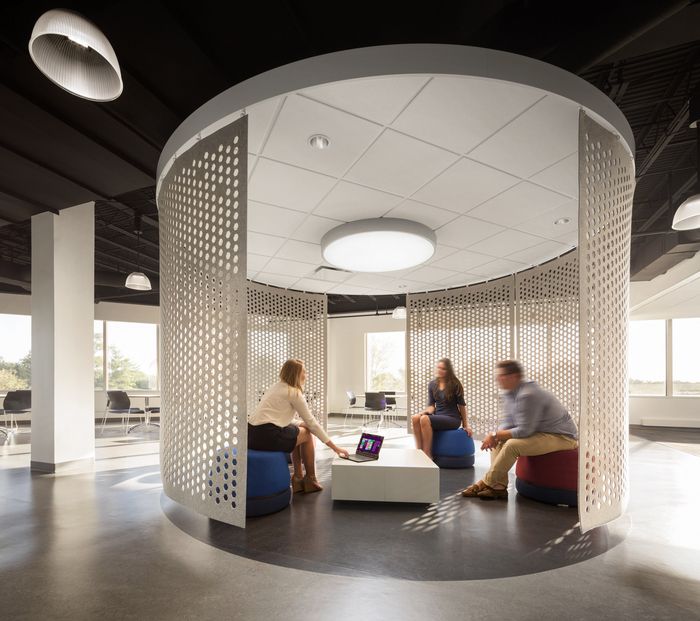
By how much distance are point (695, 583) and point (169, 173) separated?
4.44 metres

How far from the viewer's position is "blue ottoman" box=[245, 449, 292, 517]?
342 centimetres

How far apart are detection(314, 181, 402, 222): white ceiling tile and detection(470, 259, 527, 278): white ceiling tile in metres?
2.46

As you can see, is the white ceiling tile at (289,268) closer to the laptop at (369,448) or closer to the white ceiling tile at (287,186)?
the white ceiling tile at (287,186)

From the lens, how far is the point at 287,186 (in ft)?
12.5

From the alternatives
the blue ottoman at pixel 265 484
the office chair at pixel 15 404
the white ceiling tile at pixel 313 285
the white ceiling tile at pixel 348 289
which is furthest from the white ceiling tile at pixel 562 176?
the office chair at pixel 15 404

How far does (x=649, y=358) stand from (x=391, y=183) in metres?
10.2

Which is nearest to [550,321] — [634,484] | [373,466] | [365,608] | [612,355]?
[634,484]

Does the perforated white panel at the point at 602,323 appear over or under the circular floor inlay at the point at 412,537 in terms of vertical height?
over

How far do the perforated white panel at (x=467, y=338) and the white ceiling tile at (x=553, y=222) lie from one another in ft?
7.36

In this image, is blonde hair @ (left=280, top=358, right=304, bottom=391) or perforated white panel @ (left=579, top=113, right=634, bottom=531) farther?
blonde hair @ (left=280, top=358, right=304, bottom=391)

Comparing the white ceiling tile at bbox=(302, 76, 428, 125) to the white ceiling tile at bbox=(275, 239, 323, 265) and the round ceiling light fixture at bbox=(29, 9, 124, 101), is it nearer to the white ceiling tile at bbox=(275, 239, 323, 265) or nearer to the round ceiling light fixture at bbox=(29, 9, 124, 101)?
the round ceiling light fixture at bbox=(29, 9, 124, 101)

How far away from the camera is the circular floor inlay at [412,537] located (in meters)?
2.59

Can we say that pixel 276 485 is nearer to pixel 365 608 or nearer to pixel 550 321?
pixel 365 608

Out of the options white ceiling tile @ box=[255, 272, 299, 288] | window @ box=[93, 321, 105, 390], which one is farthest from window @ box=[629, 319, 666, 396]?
window @ box=[93, 321, 105, 390]
